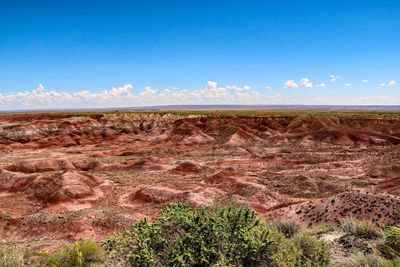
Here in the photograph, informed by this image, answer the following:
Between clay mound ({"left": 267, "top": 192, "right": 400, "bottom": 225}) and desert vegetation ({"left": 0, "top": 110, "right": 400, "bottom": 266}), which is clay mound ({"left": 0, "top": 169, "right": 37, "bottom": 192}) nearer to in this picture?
desert vegetation ({"left": 0, "top": 110, "right": 400, "bottom": 266})

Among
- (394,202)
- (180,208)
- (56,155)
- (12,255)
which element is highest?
(180,208)

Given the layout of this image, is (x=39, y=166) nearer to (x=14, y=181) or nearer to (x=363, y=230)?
(x=14, y=181)

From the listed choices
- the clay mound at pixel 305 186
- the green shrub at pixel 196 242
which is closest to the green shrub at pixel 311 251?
the green shrub at pixel 196 242

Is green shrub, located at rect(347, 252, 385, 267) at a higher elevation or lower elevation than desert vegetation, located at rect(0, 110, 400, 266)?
higher

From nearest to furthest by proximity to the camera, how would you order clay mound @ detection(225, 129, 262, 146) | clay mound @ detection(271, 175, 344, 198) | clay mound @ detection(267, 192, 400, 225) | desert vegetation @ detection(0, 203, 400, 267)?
desert vegetation @ detection(0, 203, 400, 267) < clay mound @ detection(267, 192, 400, 225) < clay mound @ detection(271, 175, 344, 198) < clay mound @ detection(225, 129, 262, 146)

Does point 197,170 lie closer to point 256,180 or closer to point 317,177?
point 256,180

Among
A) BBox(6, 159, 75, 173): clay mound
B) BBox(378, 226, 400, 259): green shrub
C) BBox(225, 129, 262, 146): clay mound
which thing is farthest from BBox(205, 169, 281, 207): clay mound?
BBox(225, 129, 262, 146): clay mound

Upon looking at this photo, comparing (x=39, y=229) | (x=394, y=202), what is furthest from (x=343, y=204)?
(x=39, y=229)
